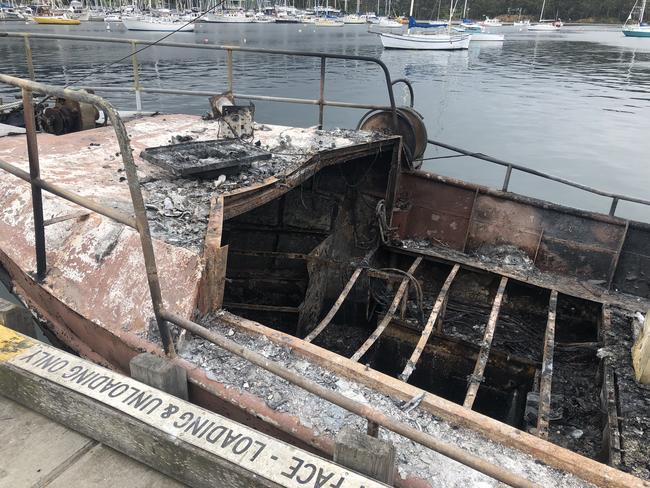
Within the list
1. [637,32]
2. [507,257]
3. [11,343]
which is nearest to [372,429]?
[11,343]

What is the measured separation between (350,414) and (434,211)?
4.92 m

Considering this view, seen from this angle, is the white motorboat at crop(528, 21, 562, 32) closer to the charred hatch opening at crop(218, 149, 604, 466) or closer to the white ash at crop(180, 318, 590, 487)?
the charred hatch opening at crop(218, 149, 604, 466)

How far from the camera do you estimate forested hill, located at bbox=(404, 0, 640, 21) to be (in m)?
102

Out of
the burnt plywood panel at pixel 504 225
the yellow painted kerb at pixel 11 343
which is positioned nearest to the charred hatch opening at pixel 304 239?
the burnt plywood panel at pixel 504 225

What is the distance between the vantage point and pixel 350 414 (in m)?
2.63

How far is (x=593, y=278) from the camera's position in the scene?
20.7 ft

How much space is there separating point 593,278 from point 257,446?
219 inches

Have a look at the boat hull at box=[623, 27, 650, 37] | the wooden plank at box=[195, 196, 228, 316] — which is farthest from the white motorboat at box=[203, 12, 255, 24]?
the wooden plank at box=[195, 196, 228, 316]

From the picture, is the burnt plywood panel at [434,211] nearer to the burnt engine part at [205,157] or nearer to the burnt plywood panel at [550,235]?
the burnt plywood panel at [550,235]

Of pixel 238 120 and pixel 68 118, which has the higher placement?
pixel 238 120

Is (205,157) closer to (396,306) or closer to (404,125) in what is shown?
(396,306)

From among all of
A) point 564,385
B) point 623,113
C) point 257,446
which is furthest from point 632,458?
point 623,113

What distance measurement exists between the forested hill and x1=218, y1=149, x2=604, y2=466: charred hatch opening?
104 metres

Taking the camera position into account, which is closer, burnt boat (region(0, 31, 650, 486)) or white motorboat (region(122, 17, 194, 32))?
burnt boat (region(0, 31, 650, 486))
